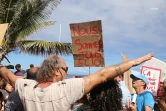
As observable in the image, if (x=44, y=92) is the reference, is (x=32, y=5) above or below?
above

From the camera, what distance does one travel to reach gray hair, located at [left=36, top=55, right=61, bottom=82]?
2223mm

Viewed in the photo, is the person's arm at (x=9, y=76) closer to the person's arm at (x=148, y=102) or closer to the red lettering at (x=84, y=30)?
the person's arm at (x=148, y=102)

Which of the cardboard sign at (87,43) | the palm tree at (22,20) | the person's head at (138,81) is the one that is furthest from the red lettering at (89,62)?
the palm tree at (22,20)

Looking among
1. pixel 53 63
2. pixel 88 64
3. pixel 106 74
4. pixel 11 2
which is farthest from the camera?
pixel 11 2

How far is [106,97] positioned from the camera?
210 cm

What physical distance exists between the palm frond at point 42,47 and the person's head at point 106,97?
36.7 feet

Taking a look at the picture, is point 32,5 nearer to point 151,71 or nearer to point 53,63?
point 151,71

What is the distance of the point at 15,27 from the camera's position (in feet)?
41.1

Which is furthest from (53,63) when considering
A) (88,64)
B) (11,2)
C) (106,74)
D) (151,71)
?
(11,2)

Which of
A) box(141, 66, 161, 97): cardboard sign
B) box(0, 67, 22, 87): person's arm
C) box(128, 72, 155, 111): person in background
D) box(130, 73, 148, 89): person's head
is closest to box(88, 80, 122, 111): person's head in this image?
box(0, 67, 22, 87): person's arm

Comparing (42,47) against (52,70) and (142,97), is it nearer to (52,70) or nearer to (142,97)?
(142,97)

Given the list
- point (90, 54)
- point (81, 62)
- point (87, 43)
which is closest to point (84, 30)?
point (87, 43)

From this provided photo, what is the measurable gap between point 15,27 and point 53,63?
35.2 feet

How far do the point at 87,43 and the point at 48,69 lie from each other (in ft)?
7.01
